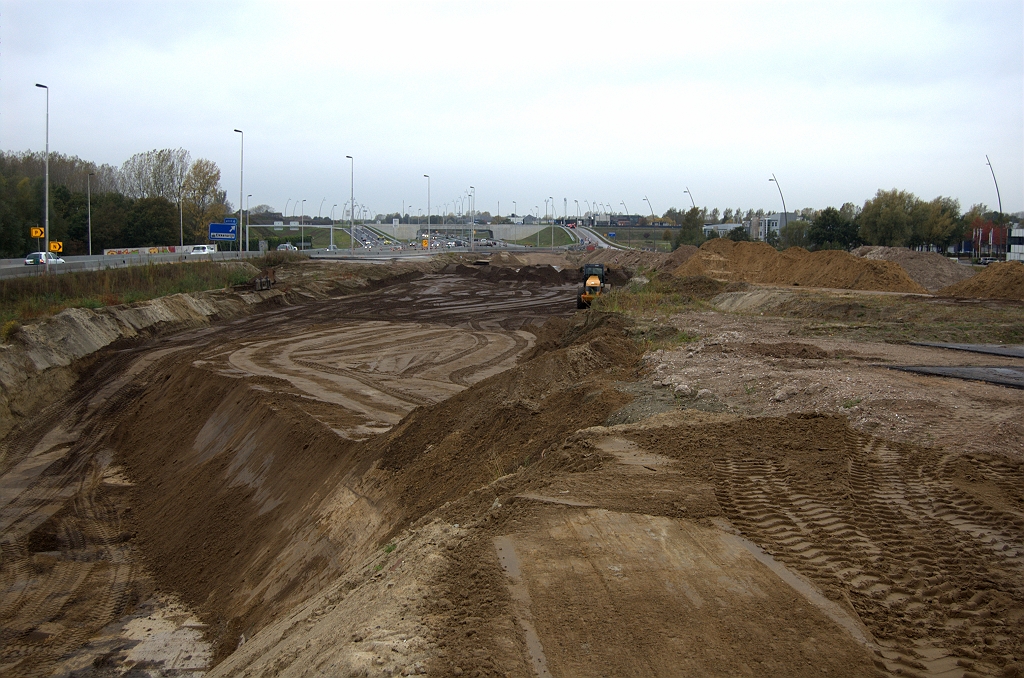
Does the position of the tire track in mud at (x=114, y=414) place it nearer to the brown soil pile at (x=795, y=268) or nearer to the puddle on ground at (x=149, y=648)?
the puddle on ground at (x=149, y=648)

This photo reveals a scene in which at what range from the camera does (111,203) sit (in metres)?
70.1

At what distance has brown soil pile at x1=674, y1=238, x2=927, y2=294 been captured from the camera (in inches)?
1409

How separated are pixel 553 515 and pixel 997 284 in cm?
2948

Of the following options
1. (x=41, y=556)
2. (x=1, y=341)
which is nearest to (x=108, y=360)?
(x=1, y=341)

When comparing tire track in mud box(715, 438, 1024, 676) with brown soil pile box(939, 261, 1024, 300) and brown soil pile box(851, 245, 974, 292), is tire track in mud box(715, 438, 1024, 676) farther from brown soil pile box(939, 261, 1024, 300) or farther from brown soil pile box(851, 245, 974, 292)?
brown soil pile box(851, 245, 974, 292)

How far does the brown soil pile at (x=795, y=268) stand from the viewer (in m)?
35.8

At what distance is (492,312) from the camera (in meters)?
43.8

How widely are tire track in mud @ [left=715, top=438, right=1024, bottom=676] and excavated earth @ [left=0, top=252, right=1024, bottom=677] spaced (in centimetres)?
3

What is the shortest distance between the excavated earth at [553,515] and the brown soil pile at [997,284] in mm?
4433

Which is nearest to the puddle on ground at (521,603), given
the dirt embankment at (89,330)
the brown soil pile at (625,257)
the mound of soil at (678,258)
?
the dirt embankment at (89,330)

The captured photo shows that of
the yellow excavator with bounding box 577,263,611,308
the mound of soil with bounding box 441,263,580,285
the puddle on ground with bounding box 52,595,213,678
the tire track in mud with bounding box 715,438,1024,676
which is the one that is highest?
the mound of soil with bounding box 441,263,580,285

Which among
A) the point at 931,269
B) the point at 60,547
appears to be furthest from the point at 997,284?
the point at 60,547

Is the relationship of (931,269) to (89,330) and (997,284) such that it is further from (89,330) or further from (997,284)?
(89,330)

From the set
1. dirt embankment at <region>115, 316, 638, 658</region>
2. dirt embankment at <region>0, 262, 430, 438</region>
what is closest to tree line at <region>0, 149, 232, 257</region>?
dirt embankment at <region>0, 262, 430, 438</region>
